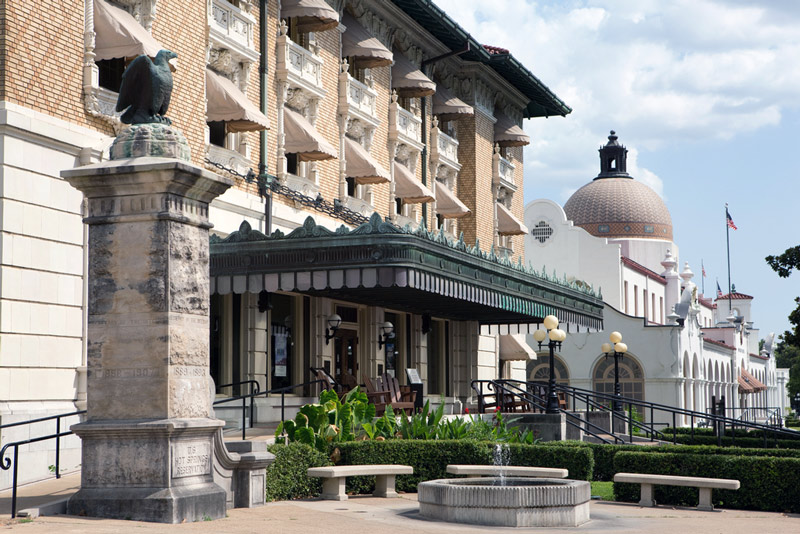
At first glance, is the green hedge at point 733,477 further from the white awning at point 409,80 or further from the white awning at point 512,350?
the white awning at point 512,350

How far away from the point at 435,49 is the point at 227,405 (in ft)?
53.9

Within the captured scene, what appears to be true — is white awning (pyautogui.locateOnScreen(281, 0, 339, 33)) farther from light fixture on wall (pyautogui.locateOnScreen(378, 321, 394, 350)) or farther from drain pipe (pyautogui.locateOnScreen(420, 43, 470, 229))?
light fixture on wall (pyautogui.locateOnScreen(378, 321, 394, 350))

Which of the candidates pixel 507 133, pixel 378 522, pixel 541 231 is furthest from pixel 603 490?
pixel 541 231

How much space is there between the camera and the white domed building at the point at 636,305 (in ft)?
183

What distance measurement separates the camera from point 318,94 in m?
27.6

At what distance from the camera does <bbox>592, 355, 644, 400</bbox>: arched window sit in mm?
55812

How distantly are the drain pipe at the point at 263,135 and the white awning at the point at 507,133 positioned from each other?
50.9ft

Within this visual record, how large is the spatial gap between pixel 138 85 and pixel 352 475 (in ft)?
22.2

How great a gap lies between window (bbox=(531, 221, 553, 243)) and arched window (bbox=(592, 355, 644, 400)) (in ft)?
42.5

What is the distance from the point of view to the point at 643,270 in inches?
2768

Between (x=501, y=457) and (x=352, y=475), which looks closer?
(x=352, y=475)

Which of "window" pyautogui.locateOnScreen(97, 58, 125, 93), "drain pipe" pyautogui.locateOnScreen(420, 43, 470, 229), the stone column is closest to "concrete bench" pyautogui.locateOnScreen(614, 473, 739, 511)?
the stone column

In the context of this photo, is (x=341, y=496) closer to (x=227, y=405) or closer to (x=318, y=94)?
(x=227, y=405)

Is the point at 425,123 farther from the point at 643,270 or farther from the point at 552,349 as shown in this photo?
the point at 643,270
